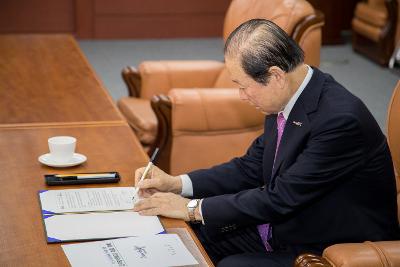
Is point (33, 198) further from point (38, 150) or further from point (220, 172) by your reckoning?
point (220, 172)

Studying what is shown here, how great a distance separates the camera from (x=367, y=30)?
714 cm

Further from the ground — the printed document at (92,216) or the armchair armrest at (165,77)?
the printed document at (92,216)

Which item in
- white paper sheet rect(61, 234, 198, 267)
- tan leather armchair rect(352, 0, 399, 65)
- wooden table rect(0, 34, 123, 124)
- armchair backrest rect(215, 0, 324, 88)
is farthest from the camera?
tan leather armchair rect(352, 0, 399, 65)

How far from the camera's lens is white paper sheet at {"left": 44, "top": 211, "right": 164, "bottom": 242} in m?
1.98

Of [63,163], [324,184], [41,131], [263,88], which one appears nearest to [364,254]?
[324,184]

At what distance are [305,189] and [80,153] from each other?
32.5 inches

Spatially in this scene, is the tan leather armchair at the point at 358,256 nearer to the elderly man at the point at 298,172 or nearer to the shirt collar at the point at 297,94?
the elderly man at the point at 298,172

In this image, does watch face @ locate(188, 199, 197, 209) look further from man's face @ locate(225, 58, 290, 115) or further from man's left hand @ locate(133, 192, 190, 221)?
man's face @ locate(225, 58, 290, 115)

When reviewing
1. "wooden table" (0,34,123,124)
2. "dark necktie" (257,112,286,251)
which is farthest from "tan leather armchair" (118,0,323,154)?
"dark necktie" (257,112,286,251)

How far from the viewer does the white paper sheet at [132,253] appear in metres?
1.84

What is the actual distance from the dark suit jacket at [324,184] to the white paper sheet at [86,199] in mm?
249

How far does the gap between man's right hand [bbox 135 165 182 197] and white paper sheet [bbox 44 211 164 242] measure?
0.49 ft

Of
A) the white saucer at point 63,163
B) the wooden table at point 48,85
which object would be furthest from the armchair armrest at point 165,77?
the white saucer at point 63,163

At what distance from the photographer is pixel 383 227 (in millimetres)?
2301
